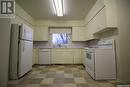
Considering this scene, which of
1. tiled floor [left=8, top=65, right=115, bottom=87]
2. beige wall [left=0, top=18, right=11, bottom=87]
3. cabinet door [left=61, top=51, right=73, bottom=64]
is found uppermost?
beige wall [left=0, top=18, right=11, bottom=87]

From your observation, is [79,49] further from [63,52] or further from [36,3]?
[36,3]

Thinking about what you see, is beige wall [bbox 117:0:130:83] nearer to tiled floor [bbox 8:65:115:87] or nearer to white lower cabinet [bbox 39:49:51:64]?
tiled floor [bbox 8:65:115:87]

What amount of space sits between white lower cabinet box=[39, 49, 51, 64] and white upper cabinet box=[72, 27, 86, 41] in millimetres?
1575

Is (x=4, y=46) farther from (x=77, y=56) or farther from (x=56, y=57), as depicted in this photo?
(x=77, y=56)

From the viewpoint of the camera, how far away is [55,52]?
209 inches

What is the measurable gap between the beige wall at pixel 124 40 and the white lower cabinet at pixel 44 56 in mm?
3413

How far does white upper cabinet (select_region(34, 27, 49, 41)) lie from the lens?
5469mm

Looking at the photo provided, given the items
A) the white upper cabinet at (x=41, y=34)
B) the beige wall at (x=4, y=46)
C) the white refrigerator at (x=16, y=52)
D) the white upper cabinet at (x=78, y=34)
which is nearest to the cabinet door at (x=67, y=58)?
the white upper cabinet at (x=78, y=34)

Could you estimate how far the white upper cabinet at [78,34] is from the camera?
558cm

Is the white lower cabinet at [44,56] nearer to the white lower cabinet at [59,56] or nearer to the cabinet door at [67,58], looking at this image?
the white lower cabinet at [59,56]

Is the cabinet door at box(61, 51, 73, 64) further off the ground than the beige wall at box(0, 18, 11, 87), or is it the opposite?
the beige wall at box(0, 18, 11, 87)

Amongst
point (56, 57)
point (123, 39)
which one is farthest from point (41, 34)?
point (123, 39)

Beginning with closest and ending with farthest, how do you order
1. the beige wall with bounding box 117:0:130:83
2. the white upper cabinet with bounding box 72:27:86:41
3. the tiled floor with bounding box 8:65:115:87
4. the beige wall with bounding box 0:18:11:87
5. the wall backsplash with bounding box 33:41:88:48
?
the beige wall with bounding box 0:18:11:87 → the tiled floor with bounding box 8:65:115:87 → the beige wall with bounding box 117:0:130:83 → the white upper cabinet with bounding box 72:27:86:41 → the wall backsplash with bounding box 33:41:88:48

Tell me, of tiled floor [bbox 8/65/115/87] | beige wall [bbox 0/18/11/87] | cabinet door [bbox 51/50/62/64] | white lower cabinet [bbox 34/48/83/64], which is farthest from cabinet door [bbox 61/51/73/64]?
beige wall [bbox 0/18/11/87]
